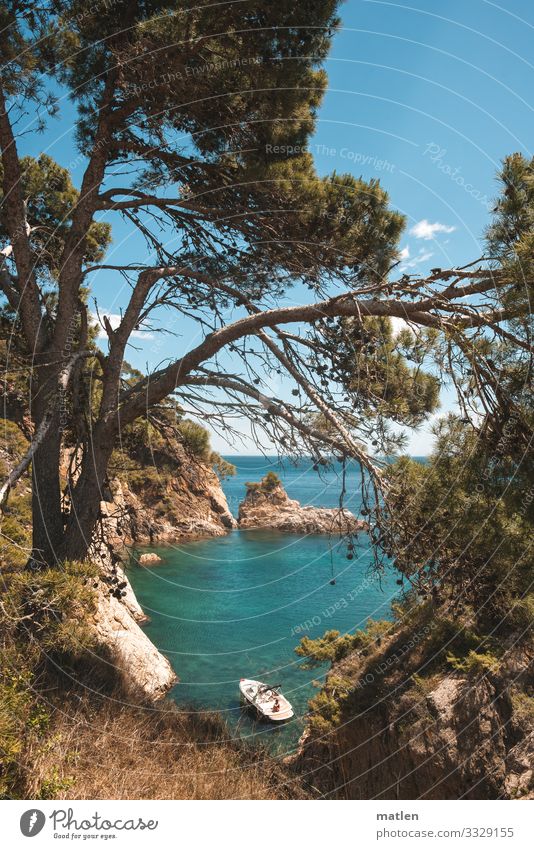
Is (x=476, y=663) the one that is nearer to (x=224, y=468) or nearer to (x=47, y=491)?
(x=47, y=491)

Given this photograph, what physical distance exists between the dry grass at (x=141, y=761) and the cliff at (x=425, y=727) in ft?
4.55

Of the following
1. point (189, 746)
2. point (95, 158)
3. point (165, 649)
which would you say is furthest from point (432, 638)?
point (165, 649)

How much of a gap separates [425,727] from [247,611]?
17798 mm

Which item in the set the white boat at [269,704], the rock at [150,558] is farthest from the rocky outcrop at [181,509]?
the white boat at [269,704]

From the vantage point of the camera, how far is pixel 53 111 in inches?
238

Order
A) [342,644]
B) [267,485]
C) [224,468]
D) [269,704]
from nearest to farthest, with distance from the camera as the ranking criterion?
1. [342,644]
2. [224,468]
3. [269,704]
4. [267,485]

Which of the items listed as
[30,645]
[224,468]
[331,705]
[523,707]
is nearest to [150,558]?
[224,468]

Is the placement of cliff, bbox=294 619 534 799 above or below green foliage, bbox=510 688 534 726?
below

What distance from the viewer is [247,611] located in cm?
2250

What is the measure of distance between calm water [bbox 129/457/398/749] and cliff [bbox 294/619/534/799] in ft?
8.48

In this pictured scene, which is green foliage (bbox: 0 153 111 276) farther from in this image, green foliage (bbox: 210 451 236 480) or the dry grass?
the dry grass

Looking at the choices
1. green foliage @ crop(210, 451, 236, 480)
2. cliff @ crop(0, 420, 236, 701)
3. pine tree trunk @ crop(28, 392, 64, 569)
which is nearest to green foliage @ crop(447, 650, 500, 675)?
cliff @ crop(0, 420, 236, 701)

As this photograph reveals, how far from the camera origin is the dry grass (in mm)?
3549

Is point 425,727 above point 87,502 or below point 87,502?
below
